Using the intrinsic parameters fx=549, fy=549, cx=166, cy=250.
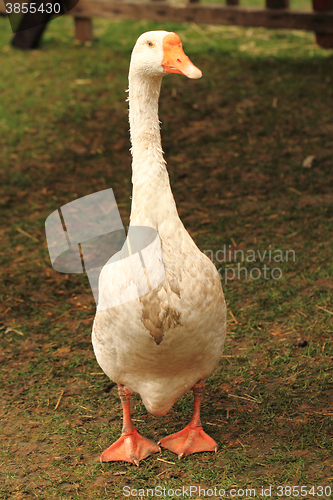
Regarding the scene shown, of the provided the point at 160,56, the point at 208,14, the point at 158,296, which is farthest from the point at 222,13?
the point at 158,296

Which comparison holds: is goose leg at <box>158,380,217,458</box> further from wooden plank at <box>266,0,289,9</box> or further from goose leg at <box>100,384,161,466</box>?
wooden plank at <box>266,0,289,9</box>

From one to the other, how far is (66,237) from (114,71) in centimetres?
441

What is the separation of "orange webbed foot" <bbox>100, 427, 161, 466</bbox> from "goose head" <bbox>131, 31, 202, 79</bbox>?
2074 mm

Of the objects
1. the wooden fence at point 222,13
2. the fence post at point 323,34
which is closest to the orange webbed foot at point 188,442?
the wooden fence at point 222,13

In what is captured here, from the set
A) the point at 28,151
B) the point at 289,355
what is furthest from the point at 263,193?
the point at 28,151

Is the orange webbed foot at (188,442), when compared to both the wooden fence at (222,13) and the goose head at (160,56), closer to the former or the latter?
the goose head at (160,56)

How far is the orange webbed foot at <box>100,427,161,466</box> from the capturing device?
10.5 feet

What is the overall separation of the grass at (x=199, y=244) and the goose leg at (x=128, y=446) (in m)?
0.05

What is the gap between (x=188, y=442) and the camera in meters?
3.24

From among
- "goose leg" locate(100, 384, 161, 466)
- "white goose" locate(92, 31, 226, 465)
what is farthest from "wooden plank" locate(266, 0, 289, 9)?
"goose leg" locate(100, 384, 161, 466)

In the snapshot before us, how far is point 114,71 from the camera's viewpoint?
29.1 feet

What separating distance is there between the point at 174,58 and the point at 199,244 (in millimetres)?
2856

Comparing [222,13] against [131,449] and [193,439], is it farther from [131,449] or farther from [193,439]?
[131,449]

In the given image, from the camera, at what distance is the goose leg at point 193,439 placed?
10.6 ft
